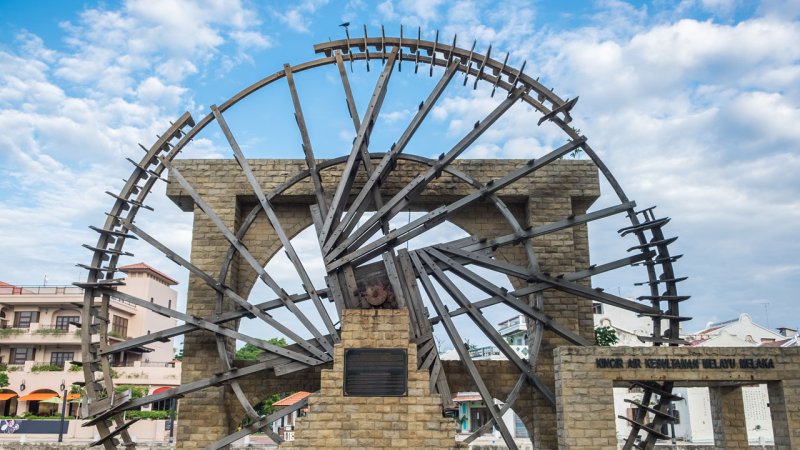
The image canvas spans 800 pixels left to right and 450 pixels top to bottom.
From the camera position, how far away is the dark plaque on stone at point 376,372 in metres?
11.1

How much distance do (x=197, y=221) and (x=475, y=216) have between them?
6.08 metres

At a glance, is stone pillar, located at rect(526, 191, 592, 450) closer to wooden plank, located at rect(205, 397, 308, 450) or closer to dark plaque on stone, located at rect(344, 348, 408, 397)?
dark plaque on stone, located at rect(344, 348, 408, 397)

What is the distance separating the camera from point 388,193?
608 inches

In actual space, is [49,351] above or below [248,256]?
below

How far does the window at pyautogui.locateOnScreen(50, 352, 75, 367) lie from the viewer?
33.7 metres

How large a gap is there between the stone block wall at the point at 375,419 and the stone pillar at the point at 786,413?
5133mm

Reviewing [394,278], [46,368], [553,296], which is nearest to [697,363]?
[553,296]

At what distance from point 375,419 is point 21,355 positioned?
2947 centimetres

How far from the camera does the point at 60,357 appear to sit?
33.8m

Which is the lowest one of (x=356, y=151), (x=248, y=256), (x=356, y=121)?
(x=248, y=256)

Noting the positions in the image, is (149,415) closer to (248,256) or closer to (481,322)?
(248,256)

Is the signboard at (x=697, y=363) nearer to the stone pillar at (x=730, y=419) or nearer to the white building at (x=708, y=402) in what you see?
the stone pillar at (x=730, y=419)

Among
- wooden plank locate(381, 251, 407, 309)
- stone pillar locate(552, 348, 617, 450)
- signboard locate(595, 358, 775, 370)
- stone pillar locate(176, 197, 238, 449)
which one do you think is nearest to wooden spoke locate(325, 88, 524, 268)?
wooden plank locate(381, 251, 407, 309)

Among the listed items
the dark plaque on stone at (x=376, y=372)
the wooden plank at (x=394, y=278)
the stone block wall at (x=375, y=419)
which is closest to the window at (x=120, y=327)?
the wooden plank at (x=394, y=278)
